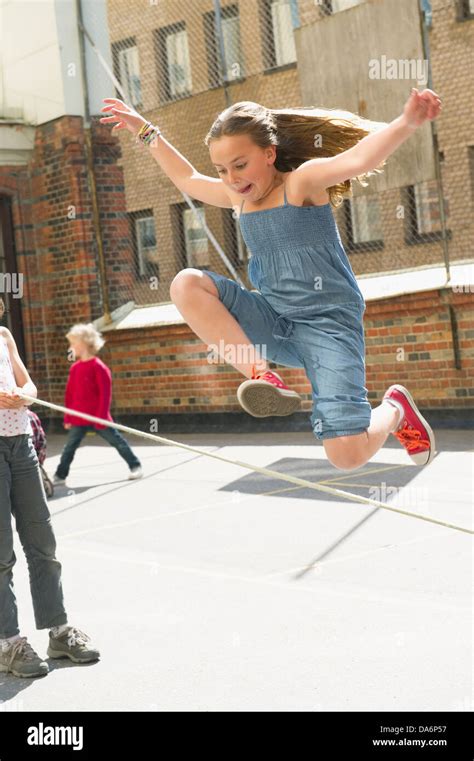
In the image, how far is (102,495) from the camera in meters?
10.4

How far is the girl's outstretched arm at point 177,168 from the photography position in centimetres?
402

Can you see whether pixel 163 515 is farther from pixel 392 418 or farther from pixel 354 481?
pixel 392 418

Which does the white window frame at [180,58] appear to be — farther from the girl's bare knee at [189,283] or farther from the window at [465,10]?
the girl's bare knee at [189,283]

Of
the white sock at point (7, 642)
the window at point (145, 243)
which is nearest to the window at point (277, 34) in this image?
the window at point (145, 243)

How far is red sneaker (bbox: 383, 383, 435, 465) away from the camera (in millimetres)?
4602

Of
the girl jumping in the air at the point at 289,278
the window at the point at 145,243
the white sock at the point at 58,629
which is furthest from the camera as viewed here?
the window at the point at 145,243

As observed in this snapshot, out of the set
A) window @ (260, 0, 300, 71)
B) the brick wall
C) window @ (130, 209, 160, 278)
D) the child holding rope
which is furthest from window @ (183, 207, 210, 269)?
the child holding rope

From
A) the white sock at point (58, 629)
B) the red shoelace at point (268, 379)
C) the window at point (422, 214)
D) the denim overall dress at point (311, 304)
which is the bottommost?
the white sock at point (58, 629)

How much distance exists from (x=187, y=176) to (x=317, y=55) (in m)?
9.09

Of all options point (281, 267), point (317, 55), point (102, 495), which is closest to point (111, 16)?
point (317, 55)

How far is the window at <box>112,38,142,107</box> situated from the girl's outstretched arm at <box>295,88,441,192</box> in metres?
13.2

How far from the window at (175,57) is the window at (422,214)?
140 inches

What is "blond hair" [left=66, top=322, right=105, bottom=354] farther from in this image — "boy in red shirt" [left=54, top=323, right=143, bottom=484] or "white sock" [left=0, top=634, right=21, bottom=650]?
"white sock" [left=0, top=634, right=21, bottom=650]

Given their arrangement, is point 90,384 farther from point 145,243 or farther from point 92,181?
point 145,243
